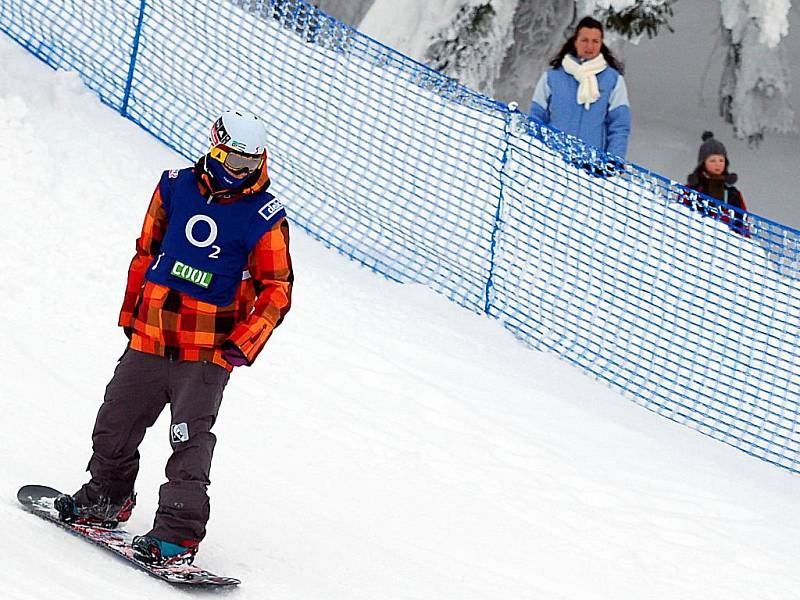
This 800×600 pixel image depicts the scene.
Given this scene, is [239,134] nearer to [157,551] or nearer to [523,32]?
[157,551]

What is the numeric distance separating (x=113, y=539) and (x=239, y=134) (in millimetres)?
1415

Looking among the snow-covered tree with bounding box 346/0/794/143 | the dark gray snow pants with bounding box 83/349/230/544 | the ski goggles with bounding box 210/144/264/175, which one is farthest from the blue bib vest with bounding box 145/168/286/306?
the snow-covered tree with bounding box 346/0/794/143

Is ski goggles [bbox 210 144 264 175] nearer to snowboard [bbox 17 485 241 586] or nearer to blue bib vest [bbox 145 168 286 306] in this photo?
blue bib vest [bbox 145 168 286 306]

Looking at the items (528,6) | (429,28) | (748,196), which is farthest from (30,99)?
(748,196)

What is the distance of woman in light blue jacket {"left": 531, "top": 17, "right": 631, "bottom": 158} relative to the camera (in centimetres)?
820

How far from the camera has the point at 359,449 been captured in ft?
19.7

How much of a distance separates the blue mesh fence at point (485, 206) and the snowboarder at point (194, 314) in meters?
3.87

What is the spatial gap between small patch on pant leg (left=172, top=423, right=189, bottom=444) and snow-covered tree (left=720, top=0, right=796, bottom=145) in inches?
389

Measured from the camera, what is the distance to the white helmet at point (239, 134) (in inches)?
161

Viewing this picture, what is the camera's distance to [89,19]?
9.53 meters

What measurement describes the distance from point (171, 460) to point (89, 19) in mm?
6184

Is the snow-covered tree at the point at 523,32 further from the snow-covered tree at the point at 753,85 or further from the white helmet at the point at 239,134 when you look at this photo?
the white helmet at the point at 239,134

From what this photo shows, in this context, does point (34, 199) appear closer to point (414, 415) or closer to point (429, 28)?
point (414, 415)

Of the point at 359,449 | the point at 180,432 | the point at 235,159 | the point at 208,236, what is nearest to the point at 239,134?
the point at 235,159
